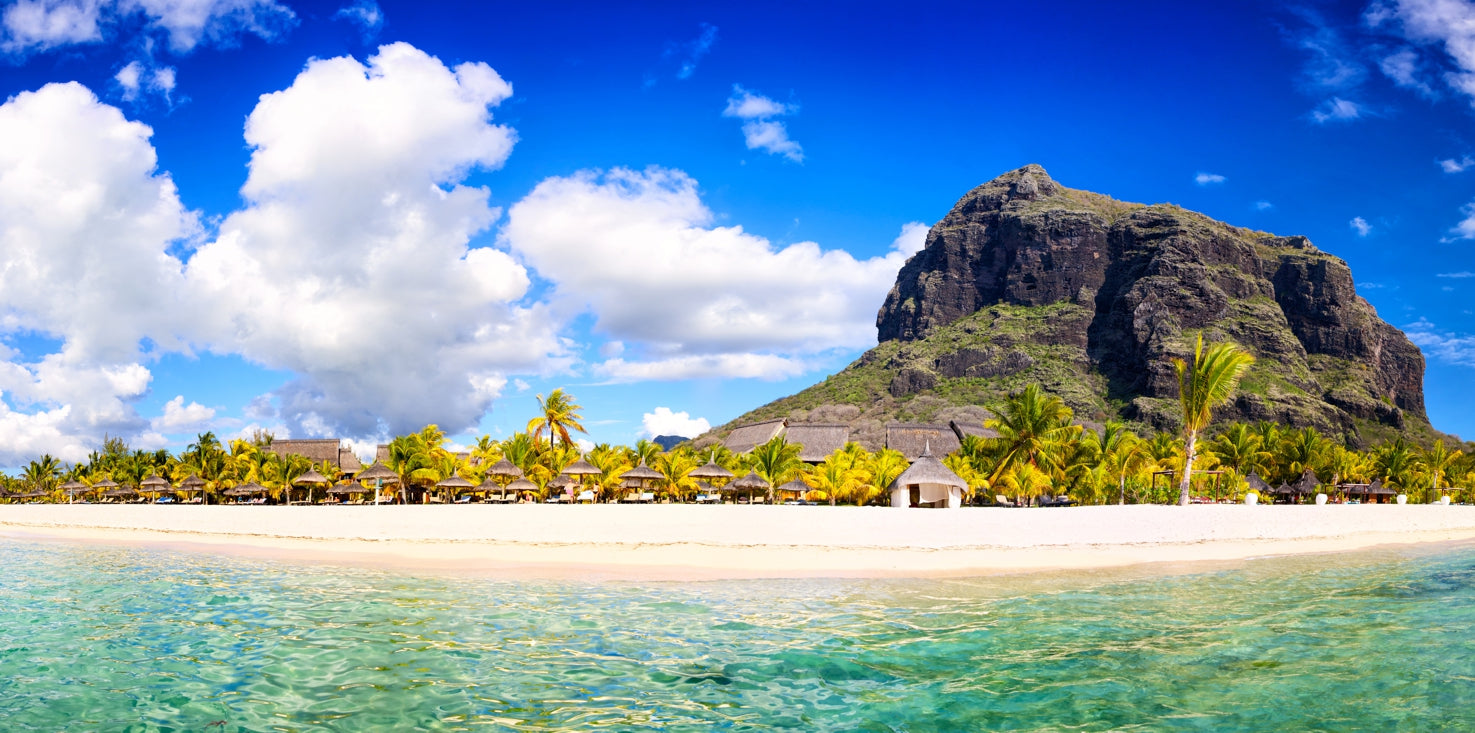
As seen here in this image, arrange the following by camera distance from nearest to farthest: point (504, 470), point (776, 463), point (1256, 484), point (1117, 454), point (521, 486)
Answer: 1. point (1117, 454)
2. point (776, 463)
3. point (521, 486)
4. point (504, 470)
5. point (1256, 484)

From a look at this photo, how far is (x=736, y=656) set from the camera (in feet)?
27.0

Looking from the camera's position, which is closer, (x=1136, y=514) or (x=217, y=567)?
(x=217, y=567)

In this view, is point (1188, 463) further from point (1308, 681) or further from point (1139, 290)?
point (1139, 290)

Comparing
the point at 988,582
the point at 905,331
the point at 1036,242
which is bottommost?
the point at 988,582

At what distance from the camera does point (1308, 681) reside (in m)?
7.34

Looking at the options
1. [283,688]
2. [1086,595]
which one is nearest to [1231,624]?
[1086,595]

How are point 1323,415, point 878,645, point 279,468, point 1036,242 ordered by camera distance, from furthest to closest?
point 1036,242, point 1323,415, point 279,468, point 878,645

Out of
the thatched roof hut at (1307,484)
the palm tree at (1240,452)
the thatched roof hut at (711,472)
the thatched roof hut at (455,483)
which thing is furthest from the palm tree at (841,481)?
the thatched roof hut at (1307,484)

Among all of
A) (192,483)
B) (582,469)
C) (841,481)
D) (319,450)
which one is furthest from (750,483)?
(319,450)

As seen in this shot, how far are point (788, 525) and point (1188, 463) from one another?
1644 cm

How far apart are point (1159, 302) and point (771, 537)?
84185mm

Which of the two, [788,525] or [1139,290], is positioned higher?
[1139,290]

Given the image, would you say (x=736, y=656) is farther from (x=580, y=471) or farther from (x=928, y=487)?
(x=580, y=471)

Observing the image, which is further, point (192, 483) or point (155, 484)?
point (155, 484)
